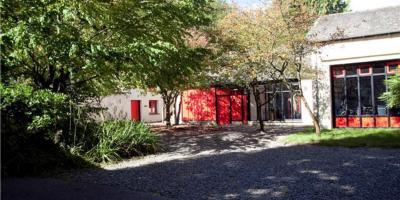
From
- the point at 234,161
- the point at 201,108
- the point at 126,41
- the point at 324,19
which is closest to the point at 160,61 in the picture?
the point at 126,41

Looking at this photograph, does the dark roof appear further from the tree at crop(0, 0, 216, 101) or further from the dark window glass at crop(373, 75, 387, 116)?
the tree at crop(0, 0, 216, 101)

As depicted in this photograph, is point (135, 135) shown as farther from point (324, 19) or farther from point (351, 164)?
point (324, 19)

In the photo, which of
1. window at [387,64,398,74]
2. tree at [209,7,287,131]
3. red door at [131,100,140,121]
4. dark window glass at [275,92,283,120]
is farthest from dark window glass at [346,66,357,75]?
red door at [131,100,140,121]

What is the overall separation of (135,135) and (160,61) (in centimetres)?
326

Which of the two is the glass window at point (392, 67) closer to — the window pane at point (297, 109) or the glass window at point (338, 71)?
the glass window at point (338, 71)

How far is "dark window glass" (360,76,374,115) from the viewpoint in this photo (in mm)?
22531

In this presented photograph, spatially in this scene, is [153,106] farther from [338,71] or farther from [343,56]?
[343,56]

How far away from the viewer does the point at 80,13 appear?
1180 centimetres

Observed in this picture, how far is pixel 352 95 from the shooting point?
23.0m

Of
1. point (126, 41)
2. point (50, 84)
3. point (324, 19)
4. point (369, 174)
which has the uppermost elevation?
point (324, 19)

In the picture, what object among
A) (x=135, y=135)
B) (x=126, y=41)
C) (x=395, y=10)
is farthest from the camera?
(x=395, y=10)

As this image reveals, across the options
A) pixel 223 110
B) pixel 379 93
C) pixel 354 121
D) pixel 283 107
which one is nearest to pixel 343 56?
pixel 379 93

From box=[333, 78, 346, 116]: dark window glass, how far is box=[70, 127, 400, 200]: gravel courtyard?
343 inches

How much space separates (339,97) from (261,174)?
14946 mm
